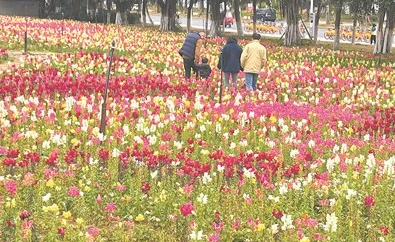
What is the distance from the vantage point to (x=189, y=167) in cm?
753

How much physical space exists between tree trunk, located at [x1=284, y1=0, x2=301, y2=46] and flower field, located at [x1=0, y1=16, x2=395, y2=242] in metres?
23.0

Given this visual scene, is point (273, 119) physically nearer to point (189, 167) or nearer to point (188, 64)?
point (189, 167)

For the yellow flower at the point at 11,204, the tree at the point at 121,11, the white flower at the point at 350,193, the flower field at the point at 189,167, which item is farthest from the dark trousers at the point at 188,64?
the tree at the point at 121,11

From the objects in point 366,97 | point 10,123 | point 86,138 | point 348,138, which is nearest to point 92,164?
point 86,138

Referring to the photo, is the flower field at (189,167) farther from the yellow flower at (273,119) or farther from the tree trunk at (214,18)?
the tree trunk at (214,18)

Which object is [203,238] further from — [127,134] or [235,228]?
[127,134]

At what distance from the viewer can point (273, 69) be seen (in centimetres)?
2170

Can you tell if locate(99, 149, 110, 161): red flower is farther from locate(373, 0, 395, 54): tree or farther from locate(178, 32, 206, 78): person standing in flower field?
locate(373, 0, 395, 54): tree

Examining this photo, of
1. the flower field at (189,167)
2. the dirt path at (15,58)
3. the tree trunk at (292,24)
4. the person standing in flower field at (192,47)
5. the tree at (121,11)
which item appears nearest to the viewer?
the flower field at (189,167)

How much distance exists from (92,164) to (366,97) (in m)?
9.12

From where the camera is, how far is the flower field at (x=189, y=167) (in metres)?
6.55

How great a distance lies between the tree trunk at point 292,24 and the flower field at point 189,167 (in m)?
23.0

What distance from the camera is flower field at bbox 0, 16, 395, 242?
655cm

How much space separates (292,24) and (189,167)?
31.7 metres
